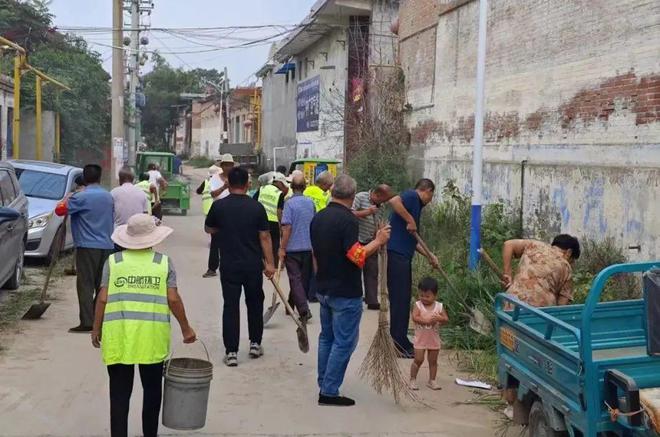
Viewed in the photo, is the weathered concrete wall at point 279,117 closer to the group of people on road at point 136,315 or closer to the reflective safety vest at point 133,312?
the group of people on road at point 136,315

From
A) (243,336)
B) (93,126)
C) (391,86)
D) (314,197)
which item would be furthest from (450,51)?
(93,126)

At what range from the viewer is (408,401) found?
7.52 meters

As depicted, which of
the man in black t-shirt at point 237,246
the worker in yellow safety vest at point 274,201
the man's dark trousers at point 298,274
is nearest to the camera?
the man in black t-shirt at point 237,246

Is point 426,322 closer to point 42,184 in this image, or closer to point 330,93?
point 42,184

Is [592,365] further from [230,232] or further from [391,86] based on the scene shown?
[391,86]

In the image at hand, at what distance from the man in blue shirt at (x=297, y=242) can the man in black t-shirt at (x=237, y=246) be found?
178 centimetres

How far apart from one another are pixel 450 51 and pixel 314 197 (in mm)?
6485

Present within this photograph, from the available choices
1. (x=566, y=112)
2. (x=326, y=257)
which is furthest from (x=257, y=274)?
(x=566, y=112)

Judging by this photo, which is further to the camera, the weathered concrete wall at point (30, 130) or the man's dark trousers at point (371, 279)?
the weathered concrete wall at point (30, 130)

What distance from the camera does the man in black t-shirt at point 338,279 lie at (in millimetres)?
7137

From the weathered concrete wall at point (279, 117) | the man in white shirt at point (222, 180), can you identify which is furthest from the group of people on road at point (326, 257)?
the weathered concrete wall at point (279, 117)

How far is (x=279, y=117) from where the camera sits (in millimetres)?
41781

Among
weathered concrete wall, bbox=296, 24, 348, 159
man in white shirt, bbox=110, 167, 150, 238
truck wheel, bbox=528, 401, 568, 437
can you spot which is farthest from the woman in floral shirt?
weathered concrete wall, bbox=296, 24, 348, 159

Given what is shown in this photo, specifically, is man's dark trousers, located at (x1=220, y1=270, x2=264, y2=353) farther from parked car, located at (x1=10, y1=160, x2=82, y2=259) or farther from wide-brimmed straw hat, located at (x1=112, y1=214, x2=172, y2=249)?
parked car, located at (x1=10, y1=160, x2=82, y2=259)
